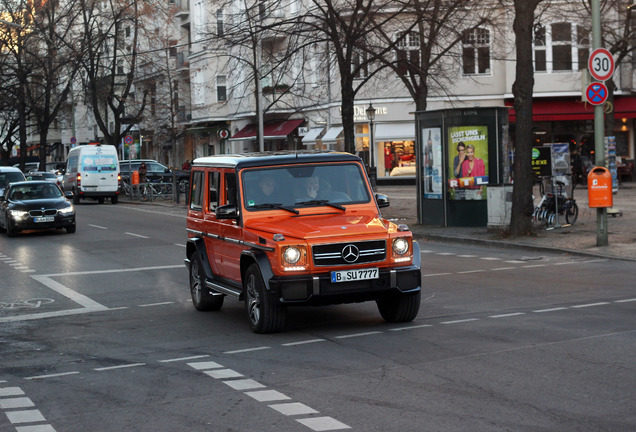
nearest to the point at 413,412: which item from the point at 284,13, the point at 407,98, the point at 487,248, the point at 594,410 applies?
the point at 594,410

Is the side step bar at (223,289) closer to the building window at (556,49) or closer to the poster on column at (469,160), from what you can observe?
the poster on column at (469,160)

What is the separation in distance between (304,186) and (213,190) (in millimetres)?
1415

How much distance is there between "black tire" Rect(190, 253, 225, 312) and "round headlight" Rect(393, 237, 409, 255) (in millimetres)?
3076

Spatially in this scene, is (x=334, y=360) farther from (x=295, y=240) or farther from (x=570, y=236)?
(x=570, y=236)

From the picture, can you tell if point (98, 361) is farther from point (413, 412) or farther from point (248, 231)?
point (413, 412)

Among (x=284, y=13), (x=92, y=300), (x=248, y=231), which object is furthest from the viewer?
(x=284, y=13)

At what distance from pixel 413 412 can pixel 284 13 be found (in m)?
49.6

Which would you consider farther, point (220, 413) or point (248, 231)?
point (248, 231)

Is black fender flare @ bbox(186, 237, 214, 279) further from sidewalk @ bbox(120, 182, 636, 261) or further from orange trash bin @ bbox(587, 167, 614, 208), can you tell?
orange trash bin @ bbox(587, 167, 614, 208)

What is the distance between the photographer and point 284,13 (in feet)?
180

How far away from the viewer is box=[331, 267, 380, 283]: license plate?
33.5 feet

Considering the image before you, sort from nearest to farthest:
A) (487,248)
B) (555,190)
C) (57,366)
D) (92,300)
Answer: (57,366), (92,300), (487,248), (555,190)

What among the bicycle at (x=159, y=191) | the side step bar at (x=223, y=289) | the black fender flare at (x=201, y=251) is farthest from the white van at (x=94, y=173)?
the side step bar at (x=223, y=289)

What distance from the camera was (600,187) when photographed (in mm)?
19141
